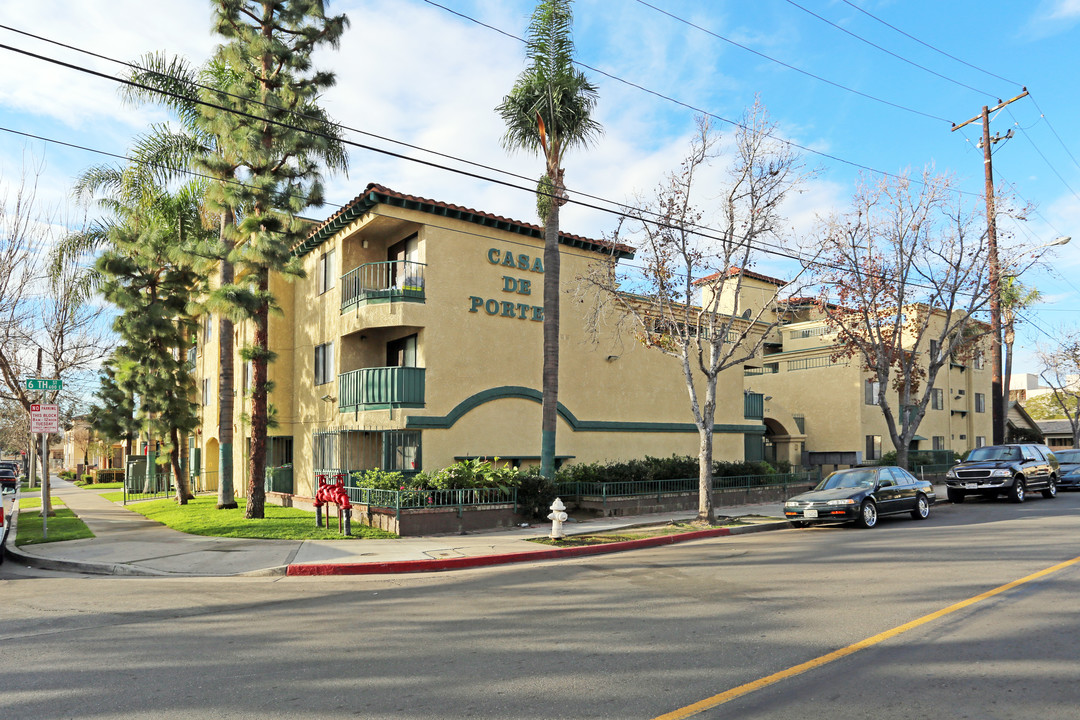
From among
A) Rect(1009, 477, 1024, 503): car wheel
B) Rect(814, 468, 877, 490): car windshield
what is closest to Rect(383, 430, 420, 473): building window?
Rect(814, 468, 877, 490): car windshield

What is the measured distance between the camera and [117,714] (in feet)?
16.7

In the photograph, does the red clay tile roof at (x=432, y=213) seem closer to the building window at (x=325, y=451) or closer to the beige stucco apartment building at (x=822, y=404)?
the building window at (x=325, y=451)

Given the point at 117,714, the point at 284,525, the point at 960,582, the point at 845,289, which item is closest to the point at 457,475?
the point at 284,525

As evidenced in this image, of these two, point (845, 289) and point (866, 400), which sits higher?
point (845, 289)

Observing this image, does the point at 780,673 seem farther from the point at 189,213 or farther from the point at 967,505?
the point at 189,213

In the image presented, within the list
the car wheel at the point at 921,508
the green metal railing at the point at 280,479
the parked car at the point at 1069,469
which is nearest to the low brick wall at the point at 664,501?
the car wheel at the point at 921,508

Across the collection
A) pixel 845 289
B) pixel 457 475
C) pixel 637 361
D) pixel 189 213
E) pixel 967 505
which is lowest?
pixel 967 505

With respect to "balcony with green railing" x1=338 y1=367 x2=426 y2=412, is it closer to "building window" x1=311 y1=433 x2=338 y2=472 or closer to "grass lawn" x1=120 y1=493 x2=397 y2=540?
"building window" x1=311 y1=433 x2=338 y2=472

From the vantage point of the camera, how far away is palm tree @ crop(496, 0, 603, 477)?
17.0 meters

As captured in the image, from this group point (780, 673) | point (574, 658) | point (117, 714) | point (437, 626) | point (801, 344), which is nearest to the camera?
point (117, 714)

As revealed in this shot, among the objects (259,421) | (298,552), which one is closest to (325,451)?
(259,421)

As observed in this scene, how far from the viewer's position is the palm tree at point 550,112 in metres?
17.0

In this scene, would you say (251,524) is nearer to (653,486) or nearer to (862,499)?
(653,486)

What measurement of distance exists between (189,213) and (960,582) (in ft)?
83.3
